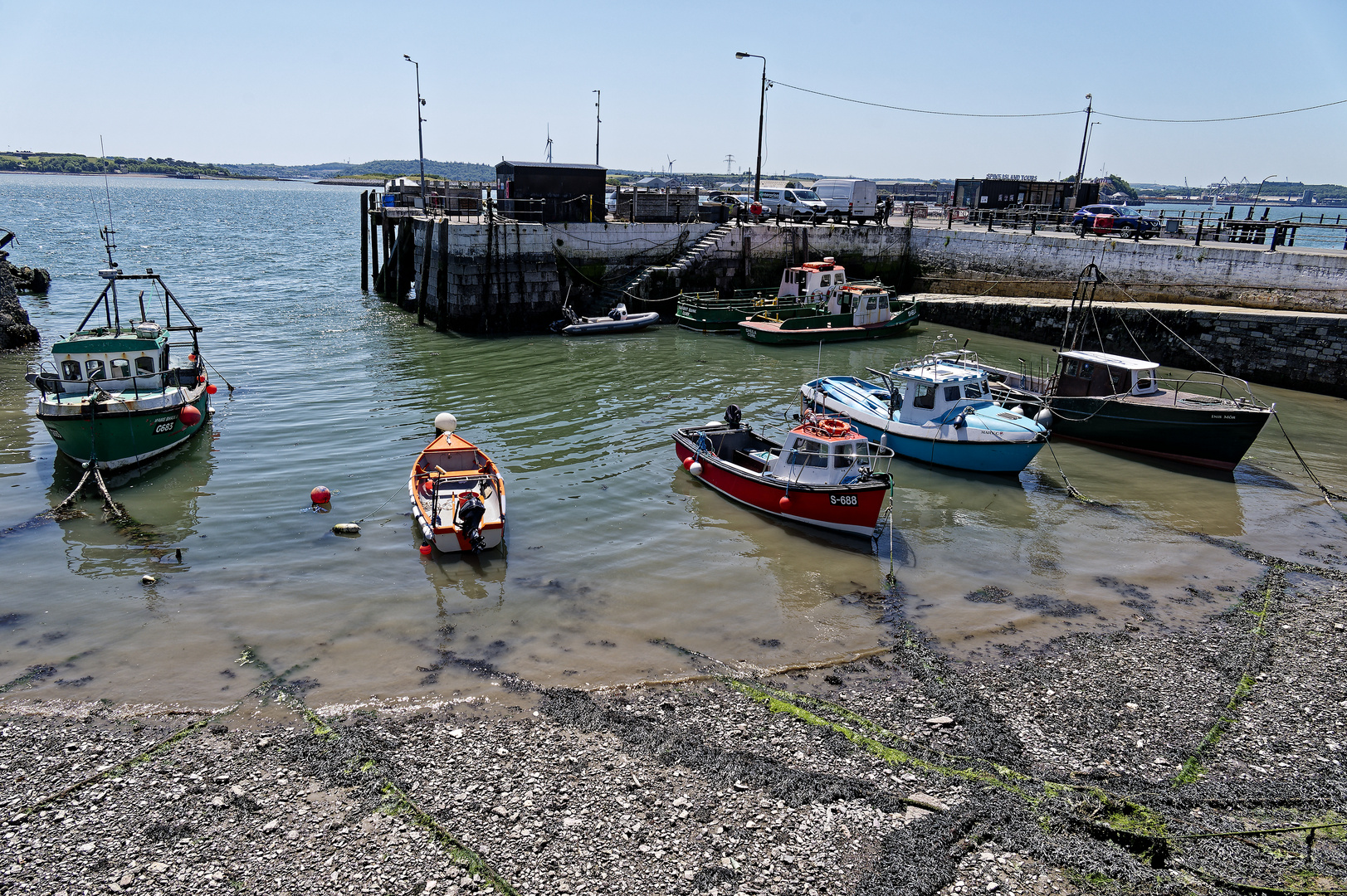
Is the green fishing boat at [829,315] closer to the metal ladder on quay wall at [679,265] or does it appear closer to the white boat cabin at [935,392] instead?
the metal ladder on quay wall at [679,265]

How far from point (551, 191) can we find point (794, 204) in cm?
1533

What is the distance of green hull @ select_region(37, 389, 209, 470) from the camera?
1792 cm

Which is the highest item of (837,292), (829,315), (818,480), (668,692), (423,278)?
(837,292)

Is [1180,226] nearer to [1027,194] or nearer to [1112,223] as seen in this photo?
[1112,223]

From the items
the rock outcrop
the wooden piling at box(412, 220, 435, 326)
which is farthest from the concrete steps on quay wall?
the rock outcrop

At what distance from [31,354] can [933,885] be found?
114 ft

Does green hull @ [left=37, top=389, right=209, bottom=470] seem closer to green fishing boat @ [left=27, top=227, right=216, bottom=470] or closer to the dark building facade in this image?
green fishing boat @ [left=27, top=227, right=216, bottom=470]

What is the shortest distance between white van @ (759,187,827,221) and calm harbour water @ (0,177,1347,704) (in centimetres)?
2016

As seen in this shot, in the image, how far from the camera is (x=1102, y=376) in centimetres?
2236

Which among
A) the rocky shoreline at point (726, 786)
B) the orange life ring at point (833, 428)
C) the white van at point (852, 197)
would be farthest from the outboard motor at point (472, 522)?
the white van at point (852, 197)

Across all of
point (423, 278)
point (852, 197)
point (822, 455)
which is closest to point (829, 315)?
point (852, 197)

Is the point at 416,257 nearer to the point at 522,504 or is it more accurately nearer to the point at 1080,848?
the point at 522,504

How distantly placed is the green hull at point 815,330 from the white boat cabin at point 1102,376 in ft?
40.4

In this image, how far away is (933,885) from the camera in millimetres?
7941
